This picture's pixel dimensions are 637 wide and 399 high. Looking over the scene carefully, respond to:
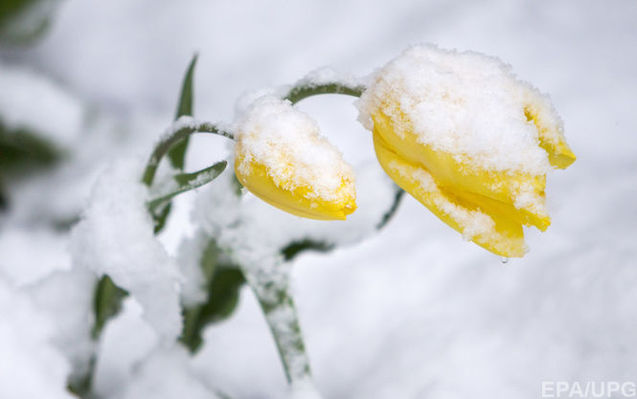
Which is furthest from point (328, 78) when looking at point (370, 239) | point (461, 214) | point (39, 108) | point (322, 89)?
point (39, 108)

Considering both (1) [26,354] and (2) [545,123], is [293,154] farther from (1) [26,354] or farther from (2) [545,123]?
(1) [26,354]

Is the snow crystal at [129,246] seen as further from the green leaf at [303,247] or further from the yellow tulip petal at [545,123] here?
the yellow tulip petal at [545,123]

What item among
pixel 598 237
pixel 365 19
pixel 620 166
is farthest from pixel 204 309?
pixel 365 19

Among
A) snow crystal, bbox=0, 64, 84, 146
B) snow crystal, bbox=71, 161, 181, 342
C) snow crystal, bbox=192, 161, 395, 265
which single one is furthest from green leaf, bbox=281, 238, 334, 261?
snow crystal, bbox=0, 64, 84, 146

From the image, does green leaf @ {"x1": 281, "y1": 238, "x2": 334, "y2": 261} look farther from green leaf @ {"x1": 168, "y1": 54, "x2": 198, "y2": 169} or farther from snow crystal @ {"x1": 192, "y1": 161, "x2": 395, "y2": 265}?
green leaf @ {"x1": 168, "y1": 54, "x2": 198, "y2": 169}

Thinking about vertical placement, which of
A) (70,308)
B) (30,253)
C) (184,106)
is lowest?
(30,253)

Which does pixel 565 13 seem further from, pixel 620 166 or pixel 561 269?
pixel 561 269
